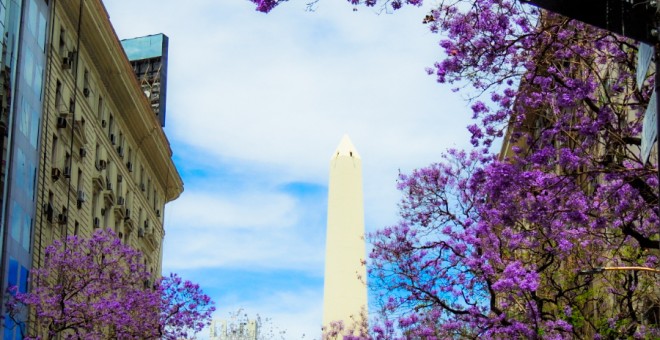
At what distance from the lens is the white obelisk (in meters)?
59.1

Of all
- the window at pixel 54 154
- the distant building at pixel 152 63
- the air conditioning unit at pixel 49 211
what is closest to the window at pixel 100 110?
the window at pixel 54 154

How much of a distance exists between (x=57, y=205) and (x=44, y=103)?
349 centimetres

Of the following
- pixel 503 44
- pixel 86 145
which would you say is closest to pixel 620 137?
pixel 503 44

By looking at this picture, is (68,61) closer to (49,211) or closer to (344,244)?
(49,211)

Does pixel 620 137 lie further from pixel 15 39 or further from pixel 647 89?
pixel 15 39

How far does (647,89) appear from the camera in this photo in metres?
16.3

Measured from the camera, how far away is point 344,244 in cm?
5950

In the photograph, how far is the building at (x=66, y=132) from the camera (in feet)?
111

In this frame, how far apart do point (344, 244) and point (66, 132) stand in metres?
22.5

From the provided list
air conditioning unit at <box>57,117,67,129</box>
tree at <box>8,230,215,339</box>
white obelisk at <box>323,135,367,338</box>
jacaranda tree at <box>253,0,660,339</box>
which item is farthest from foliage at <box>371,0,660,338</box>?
white obelisk at <box>323,135,367,338</box>

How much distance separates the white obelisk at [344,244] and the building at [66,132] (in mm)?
10080

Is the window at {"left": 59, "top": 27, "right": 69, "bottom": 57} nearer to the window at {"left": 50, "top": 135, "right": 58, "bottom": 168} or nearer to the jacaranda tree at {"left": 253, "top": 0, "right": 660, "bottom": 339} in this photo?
the window at {"left": 50, "top": 135, "right": 58, "bottom": 168}

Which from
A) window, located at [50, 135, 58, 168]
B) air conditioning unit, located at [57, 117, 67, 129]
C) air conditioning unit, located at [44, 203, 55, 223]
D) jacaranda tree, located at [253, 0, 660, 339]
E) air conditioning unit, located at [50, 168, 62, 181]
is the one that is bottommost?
jacaranda tree, located at [253, 0, 660, 339]

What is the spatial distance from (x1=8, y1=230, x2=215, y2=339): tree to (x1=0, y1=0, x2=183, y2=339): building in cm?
128
